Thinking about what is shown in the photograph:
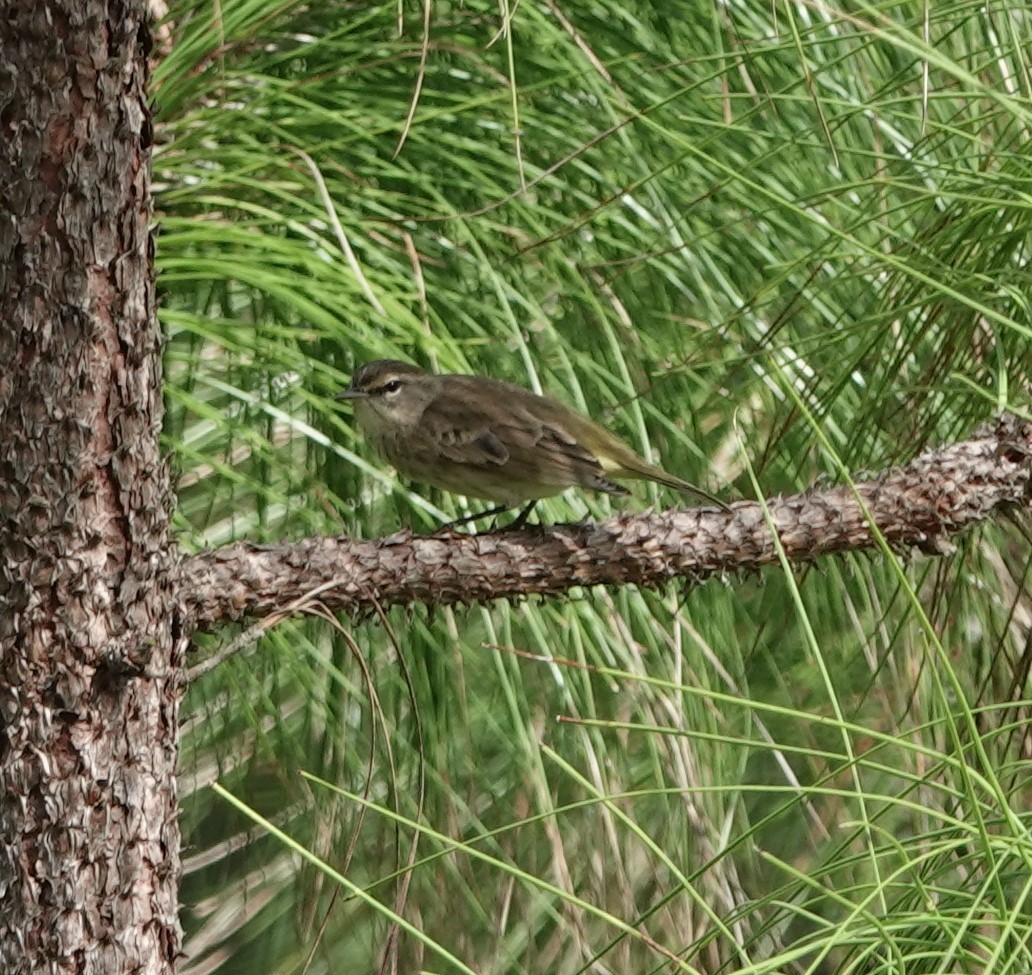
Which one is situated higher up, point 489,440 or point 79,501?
point 79,501

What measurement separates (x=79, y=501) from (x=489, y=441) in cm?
100

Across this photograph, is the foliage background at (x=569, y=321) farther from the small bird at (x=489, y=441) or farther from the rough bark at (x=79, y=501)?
the rough bark at (x=79, y=501)

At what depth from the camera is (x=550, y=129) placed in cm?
197

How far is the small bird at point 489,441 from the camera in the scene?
200cm

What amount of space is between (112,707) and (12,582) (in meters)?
0.11

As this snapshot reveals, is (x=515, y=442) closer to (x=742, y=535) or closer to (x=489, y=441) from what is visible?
(x=489, y=441)

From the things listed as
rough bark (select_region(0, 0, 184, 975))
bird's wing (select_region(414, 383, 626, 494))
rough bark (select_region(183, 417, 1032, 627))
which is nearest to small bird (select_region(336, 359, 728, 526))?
bird's wing (select_region(414, 383, 626, 494))

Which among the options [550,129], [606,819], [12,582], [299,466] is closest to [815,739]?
[606,819]

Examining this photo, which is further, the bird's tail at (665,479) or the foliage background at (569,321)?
the bird's tail at (665,479)

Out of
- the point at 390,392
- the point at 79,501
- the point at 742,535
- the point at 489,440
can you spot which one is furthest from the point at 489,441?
the point at 79,501

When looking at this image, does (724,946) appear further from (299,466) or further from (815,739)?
(299,466)

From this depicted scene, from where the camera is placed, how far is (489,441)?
2.11 metres

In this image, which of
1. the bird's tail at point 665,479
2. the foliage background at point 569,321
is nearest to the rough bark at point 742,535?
the foliage background at point 569,321

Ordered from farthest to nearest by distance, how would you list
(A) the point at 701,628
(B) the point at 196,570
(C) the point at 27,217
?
(A) the point at 701,628 < (B) the point at 196,570 < (C) the point at 27,217
